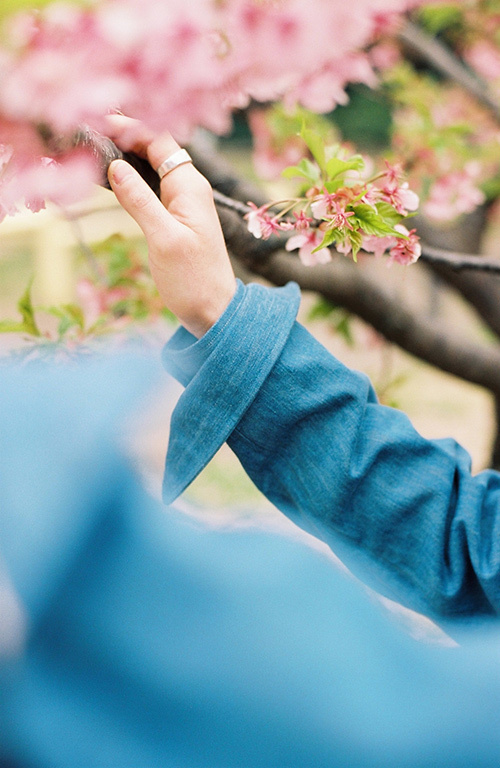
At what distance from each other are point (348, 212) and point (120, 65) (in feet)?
0.93

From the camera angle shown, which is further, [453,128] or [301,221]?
[453,128]

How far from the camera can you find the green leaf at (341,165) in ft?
2.02

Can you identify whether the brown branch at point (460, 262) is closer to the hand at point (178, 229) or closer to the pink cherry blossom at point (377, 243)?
the pink cherry blossom at point (377, 243)

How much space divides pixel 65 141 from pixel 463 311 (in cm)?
408

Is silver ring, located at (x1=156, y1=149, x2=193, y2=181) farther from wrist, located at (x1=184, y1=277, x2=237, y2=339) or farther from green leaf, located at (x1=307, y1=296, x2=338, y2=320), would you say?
green leaf, located at (x1=307, y1=296, x2=338, y2=320)

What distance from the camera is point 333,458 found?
1.98 feet

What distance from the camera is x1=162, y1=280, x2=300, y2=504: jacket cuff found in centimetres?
58

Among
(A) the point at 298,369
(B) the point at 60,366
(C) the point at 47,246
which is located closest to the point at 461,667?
(A) the point at 298,369

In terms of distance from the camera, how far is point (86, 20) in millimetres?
339

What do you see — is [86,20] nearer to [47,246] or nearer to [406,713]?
[406,713]

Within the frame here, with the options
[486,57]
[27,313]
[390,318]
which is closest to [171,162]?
[27,313]

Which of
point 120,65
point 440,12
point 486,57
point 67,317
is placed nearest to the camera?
point 120,65

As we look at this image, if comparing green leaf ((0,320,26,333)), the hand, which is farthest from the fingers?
green leaf ((0,320,26,333))

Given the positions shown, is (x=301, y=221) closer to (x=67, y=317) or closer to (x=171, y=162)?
(x=171, y=162)
